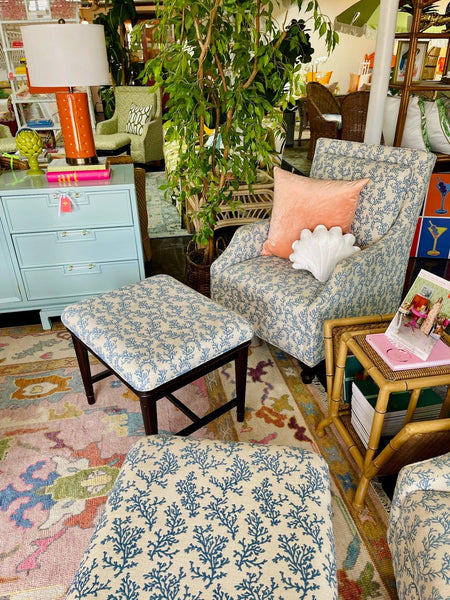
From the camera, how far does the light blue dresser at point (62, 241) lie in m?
A: 2.08

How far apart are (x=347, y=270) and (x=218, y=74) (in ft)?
3.86

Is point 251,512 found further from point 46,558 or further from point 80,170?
point 80,170

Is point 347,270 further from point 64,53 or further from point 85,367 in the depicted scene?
point 64,53

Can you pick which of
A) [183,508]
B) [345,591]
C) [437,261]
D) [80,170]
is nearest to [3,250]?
[80,170]

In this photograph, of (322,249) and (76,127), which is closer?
(322,249)

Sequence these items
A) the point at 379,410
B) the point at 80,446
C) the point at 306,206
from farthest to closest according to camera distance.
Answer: the point at 306,206 < the point at 80,446 < the point at 379,410

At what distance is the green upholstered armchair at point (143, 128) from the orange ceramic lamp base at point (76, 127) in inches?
124

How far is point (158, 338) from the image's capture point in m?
1.40

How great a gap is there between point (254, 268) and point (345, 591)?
4.07ft

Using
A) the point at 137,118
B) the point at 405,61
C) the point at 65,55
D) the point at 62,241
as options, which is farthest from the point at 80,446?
the point at 137,118

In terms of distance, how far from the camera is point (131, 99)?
215 inches

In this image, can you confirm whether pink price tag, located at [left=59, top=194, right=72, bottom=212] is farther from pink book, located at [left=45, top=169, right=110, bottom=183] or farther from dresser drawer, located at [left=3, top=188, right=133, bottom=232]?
pink book, located at [left=45, top=169, right=110, bottom=183]

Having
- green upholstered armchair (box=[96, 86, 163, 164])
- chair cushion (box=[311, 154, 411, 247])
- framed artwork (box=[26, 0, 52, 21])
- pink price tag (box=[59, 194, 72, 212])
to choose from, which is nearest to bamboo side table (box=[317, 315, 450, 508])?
chair cushion (box=[311, 154, 411, 247])

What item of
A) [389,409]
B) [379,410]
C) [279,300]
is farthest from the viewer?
[279,300]
